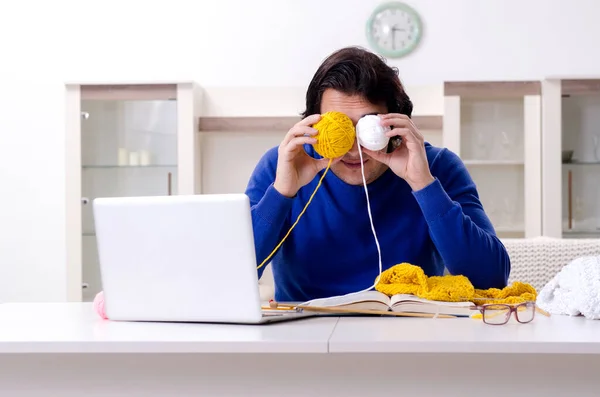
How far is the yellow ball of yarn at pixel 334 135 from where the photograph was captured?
62.8 inches

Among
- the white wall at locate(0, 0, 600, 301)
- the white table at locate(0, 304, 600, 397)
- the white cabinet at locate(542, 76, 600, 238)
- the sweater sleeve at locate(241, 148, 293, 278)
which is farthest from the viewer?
the white wall at locate(0, 0, 600, 301)

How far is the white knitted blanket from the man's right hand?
525 mm

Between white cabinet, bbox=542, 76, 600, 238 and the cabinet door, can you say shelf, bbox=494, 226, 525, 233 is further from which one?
the cabinet door

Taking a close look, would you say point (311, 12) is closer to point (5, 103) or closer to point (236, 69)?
point (236, 69)

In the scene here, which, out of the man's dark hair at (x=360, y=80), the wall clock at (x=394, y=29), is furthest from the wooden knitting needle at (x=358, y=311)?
the wall clock at (x=394, y=29)

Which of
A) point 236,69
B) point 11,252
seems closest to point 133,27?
point 236,69

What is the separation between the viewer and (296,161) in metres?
1.75

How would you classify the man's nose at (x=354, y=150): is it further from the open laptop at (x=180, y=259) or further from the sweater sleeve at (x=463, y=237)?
the open laptop at (x=180, y=259)

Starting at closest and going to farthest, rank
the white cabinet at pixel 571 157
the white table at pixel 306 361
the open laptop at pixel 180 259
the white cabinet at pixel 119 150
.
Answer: the white table at pixel 306 361, the open laptop at pixel 180 259, the white cabinet at pixel 571 157, the white cabinet at pixel 119 150

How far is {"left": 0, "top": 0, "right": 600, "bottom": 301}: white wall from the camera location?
171 inches

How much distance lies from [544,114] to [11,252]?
2.97m

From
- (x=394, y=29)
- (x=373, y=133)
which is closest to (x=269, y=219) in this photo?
(x=373, y=133)

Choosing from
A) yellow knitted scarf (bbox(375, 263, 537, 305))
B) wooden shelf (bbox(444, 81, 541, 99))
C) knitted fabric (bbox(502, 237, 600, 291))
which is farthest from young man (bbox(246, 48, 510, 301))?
wooden shelf (bbox(444, 81, 541, 99))

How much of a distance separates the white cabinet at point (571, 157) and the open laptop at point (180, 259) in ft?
9.82
